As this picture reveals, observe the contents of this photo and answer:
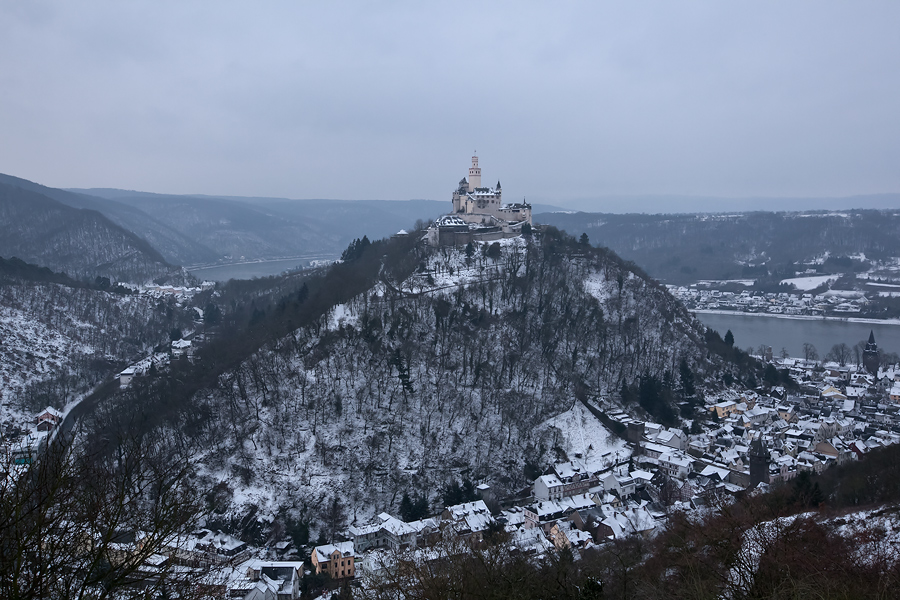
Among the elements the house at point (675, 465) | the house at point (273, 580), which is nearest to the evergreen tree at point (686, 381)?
the house at point (675, 465)

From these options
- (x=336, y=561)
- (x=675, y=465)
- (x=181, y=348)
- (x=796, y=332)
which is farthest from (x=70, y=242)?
(x=796, y=332)

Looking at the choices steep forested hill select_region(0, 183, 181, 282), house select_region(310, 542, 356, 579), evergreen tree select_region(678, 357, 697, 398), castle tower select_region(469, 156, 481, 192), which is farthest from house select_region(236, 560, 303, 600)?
steep forested hill select_region(0, 183, 181, 282)

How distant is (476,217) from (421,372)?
18.3 meters

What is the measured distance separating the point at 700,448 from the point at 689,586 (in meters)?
21.1

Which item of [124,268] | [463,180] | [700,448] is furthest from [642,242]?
[700,448]

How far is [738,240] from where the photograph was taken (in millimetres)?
125750

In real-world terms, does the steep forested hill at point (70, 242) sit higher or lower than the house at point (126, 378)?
higher

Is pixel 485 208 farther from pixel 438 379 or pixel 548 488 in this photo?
pixel 548 488

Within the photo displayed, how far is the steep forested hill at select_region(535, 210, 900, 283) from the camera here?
351 feet

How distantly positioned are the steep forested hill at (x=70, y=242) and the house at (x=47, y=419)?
54506 millimetres

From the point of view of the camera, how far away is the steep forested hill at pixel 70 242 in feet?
274

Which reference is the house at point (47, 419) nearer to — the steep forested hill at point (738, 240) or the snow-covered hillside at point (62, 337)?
the snow-covered hillside at point (62, 337)

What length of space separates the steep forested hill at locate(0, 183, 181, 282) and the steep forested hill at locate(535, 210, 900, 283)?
228 feet

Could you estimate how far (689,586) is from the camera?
356 inches
